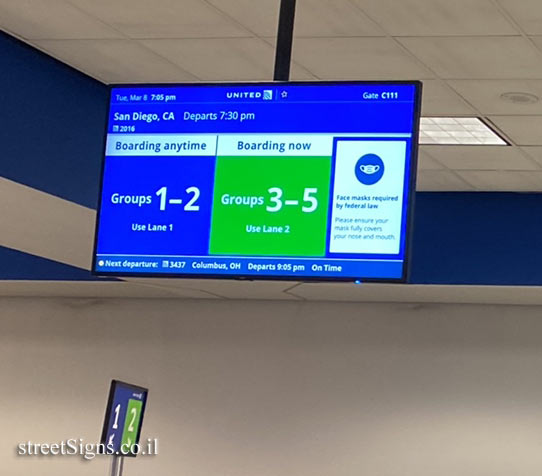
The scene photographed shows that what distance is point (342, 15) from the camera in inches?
177

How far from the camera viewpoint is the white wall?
8.24 meters

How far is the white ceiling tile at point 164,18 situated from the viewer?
178 inches

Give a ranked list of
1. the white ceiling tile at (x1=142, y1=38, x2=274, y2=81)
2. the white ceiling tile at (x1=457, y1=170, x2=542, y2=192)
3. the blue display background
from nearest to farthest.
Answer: the blue display background
the white ceiling tile at (x1=142, y1=38, x2=274, y2=81)
the white ceiling tile at (x1=457, y1=170, x2=542, y2=192)

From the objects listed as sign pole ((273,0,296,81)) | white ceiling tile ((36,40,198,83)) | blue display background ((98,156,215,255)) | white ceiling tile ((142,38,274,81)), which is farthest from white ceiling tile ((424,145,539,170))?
blue display background ((98,156,215,255))

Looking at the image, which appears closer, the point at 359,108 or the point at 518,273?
the point at 359,108

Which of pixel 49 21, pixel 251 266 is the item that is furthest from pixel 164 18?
pixel 251 266

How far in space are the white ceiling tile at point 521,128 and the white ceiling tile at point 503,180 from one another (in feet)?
2.39

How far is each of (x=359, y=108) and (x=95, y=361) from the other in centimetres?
598

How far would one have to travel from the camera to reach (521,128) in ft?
19.3

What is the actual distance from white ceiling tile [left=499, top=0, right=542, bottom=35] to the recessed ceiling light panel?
4.45 feet

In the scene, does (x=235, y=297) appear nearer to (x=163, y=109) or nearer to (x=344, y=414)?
(x=344, y=414)

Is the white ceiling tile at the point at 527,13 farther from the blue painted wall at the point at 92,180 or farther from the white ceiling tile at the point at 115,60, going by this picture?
the blue painted wall at the point at 92,180

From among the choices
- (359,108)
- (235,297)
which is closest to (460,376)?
(235,297)

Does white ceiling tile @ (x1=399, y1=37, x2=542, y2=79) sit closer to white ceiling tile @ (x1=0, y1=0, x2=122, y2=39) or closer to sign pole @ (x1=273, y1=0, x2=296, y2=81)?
sign pole @ (x1=273, y1=0, x2=296, y2=81)
